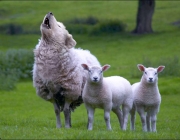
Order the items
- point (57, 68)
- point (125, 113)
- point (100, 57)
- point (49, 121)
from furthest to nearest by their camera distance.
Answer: point (100, 57), point (49, 121), point (57, 68), point (125, 113)

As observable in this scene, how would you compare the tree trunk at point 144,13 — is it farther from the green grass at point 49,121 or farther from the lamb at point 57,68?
the lamb at point 57,68

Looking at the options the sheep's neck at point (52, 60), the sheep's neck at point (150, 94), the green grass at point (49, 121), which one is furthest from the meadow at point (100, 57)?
the sheep's neck at point (52, 60)

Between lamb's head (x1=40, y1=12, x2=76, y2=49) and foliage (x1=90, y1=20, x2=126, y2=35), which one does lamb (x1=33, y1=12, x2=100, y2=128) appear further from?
foliage (x1=90, y1=20, x2=126, y2=35)

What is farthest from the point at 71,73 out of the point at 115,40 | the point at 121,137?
the point at 115,40

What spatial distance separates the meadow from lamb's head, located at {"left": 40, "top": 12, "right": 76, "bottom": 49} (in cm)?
202

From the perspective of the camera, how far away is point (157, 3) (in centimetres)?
5909

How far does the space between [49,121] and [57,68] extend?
9.96 feet

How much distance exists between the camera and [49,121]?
16.3m

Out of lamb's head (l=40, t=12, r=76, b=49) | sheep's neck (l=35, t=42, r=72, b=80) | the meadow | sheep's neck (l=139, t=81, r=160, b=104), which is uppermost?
lamb's head (l=40, t=12, r=76, b=49)

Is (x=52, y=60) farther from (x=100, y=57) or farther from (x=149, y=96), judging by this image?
(x=100, y=57)

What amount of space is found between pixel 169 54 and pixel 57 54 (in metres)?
22.4

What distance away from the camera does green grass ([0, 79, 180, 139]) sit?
10.9 meters

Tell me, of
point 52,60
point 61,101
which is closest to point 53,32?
point 52,60

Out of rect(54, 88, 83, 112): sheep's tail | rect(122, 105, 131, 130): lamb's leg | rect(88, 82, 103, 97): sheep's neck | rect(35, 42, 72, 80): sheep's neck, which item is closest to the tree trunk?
rect(54, 88, 83, 112): sheep's tail
